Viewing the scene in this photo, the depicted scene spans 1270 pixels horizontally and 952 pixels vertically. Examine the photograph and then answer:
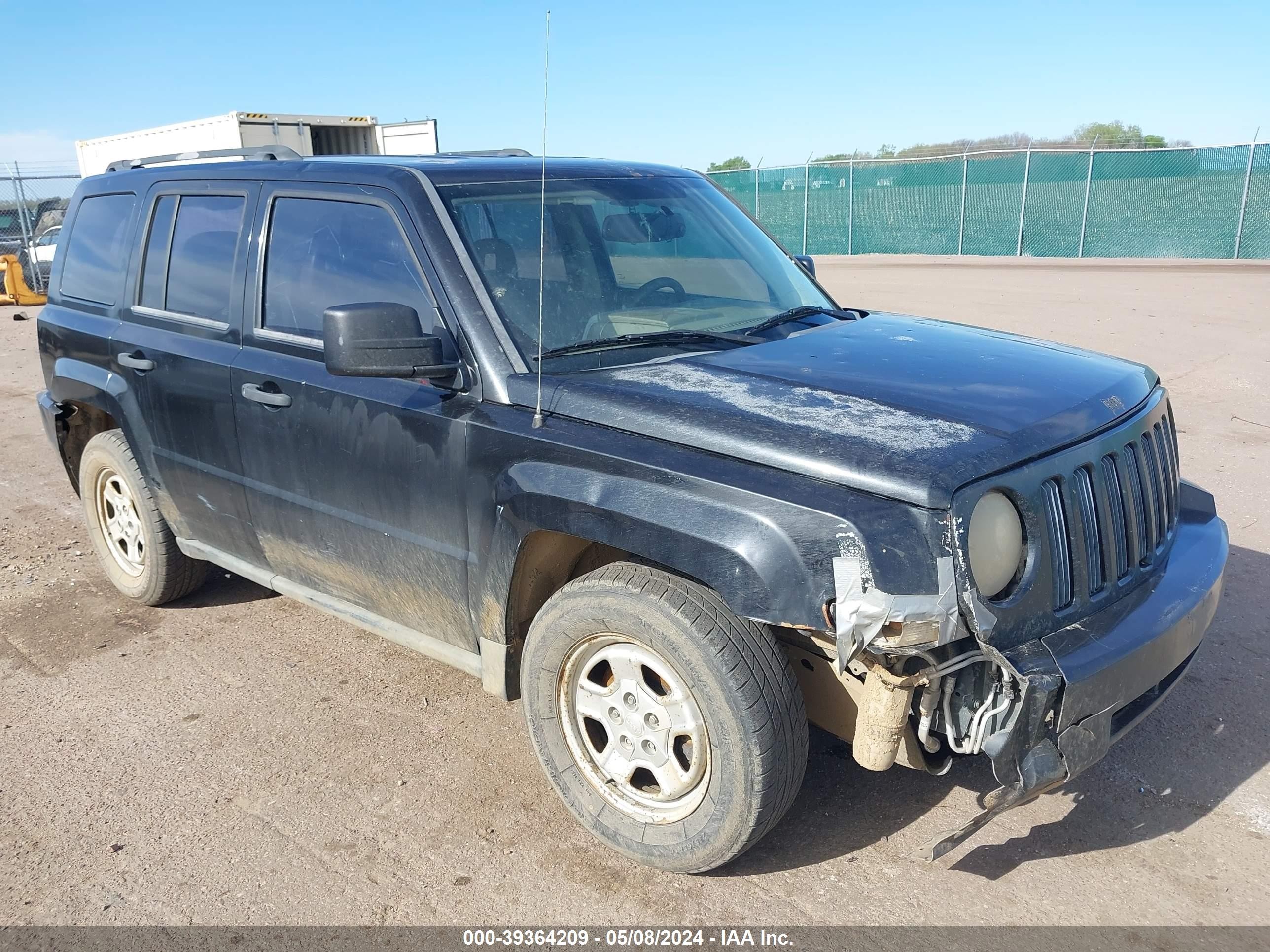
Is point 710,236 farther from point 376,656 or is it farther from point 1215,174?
point 1215,174

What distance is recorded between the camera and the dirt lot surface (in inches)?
114

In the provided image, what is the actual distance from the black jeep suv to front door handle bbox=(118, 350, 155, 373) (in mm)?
20

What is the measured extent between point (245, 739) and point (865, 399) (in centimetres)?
258

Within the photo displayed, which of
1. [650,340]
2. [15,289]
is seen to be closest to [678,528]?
[650,340]

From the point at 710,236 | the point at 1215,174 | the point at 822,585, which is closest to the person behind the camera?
the point at 822,585

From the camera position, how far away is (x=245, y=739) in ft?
12.6

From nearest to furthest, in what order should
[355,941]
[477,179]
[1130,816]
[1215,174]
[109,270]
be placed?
1. [355,941]
2. [1130,816]
3. [477,179]
4. [109,270]
5. [1215,174]

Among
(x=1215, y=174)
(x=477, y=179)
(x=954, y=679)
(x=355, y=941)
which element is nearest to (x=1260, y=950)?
(x=954, y=679)

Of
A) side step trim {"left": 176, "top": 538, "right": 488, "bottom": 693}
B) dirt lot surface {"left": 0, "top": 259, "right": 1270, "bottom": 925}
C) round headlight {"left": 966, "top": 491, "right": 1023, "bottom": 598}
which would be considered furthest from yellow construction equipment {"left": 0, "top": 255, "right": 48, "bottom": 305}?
round headlight {"left": 966, "top": 491, "right": 1023, "bottom": 598}

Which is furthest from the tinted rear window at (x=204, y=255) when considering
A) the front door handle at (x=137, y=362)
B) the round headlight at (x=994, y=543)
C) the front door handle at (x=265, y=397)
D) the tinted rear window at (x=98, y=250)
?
the round headlight at (x=994, y=543)

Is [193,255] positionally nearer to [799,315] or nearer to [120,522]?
[120,522]

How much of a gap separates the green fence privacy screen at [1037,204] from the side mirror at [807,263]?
54.5 feet

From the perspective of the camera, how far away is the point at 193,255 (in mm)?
4309

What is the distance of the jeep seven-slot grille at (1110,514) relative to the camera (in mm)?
2715
